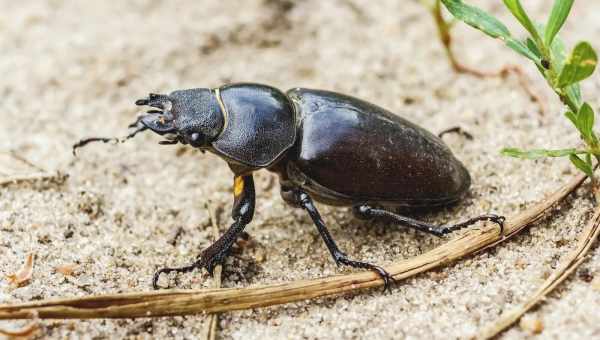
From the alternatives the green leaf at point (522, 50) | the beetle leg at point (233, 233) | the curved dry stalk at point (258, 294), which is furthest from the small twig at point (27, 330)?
the green leaf at point (522, 50)

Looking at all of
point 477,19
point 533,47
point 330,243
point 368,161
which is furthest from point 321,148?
point 533,47

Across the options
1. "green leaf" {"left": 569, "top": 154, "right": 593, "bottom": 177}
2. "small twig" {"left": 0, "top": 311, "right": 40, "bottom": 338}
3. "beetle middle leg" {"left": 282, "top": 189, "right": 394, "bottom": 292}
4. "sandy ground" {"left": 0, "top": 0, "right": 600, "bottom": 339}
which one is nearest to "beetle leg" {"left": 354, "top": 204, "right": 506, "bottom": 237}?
"sandy ground" {"left": 0, "top": 0, "right": 600, "bottom": 339}

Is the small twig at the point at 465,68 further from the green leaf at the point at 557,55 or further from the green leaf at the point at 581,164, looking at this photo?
the green leaf at the point at 581,164

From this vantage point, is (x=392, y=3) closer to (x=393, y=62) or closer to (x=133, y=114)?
(x=393, y=62)

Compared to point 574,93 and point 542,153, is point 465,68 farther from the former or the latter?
point 542,153

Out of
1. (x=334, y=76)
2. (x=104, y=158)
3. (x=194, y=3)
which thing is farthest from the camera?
(x=194, y=3)

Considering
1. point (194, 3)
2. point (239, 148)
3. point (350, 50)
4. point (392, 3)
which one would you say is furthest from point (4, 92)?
point (392, 3)

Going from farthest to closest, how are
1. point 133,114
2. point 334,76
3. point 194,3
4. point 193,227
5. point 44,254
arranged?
point 194,3, point 334,76, point 133,114, point 193,227, point 44,254
